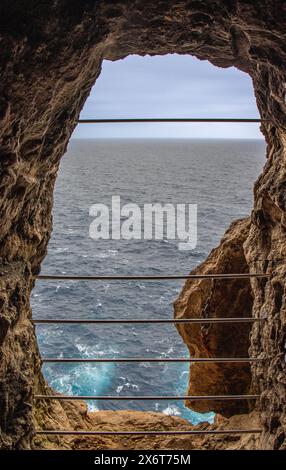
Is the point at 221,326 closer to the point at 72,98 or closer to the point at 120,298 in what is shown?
the point at 72,98

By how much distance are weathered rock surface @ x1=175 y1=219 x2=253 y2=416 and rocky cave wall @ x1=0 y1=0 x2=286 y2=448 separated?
3.42 meters

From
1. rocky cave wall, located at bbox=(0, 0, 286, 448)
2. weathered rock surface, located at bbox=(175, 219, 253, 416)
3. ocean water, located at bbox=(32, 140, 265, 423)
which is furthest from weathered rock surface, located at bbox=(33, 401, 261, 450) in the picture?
ocean water, located at bbox=(32, 140, 265, 423)

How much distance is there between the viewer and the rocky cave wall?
9.02ft

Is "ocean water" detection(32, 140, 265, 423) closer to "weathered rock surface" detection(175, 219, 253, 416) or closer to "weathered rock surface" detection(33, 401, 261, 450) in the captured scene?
"weathered rock surface" detection(175, 219, 253, 416)

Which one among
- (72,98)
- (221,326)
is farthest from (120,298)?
(72,98)

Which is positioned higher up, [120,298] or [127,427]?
[127,427]

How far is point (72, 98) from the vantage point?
12.8 ft

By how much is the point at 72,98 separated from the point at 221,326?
595 centimetres

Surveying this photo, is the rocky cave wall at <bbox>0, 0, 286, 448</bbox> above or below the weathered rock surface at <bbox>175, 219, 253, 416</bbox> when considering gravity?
above

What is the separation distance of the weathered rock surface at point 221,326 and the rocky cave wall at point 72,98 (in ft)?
11.2

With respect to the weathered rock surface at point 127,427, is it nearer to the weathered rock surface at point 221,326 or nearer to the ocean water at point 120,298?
the weathered rock surface at point 221,326

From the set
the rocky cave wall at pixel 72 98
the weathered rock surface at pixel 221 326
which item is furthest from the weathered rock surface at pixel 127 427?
the weathered rock surface at pixel 221 326

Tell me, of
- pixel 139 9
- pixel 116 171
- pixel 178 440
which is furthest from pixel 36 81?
pixel 116 171
